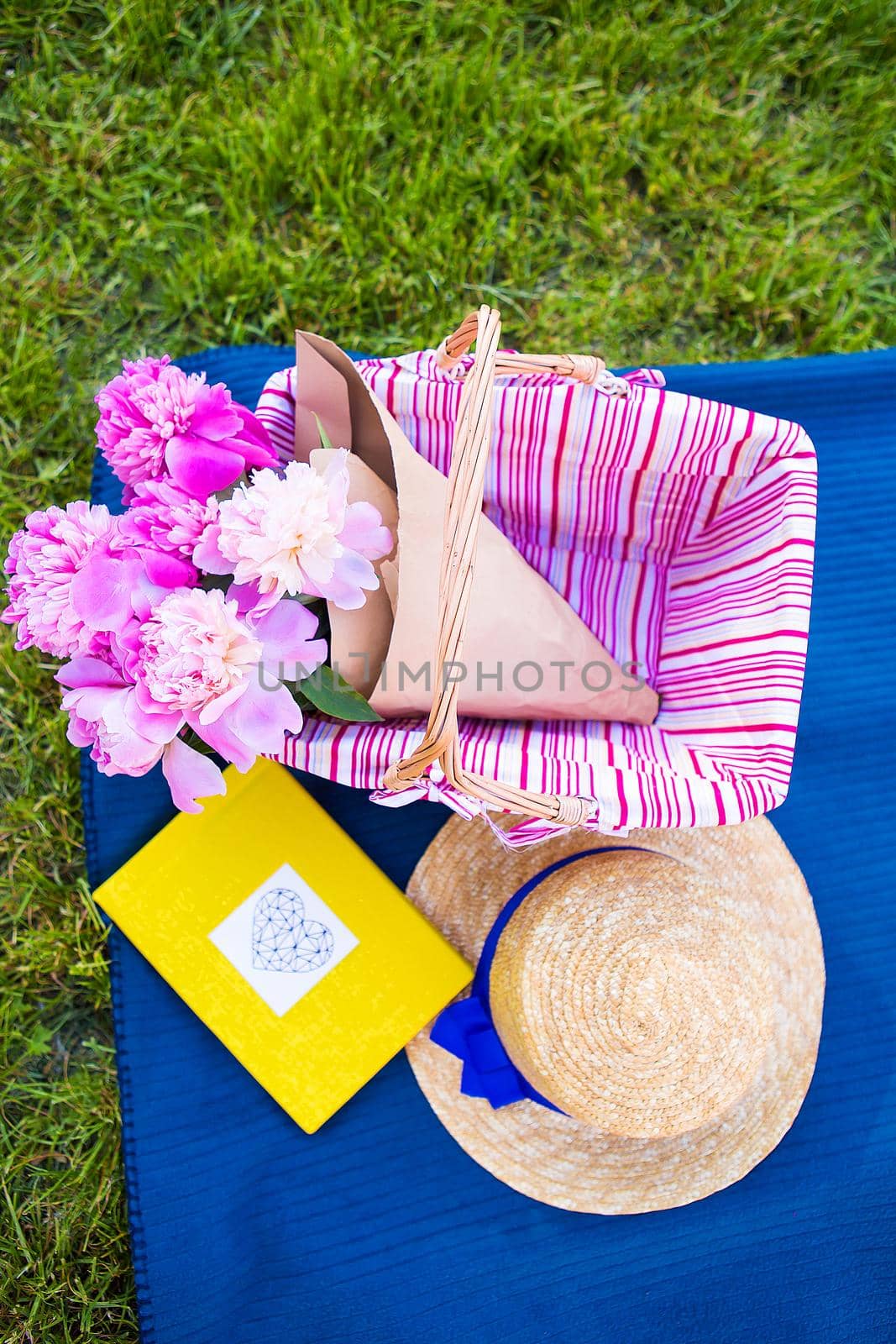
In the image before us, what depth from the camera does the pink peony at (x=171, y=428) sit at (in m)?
0.68

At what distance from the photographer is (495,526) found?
3.18ft

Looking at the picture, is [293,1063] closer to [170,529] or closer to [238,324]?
[170,529]

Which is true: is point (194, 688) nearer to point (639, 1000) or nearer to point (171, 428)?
point (171, 428)

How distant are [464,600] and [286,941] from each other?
52 centimetres

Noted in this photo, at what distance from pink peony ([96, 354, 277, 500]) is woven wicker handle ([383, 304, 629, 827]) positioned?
0.57 ft

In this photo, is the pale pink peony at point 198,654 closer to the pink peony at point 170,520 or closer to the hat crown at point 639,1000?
the pink peony at point 170,520

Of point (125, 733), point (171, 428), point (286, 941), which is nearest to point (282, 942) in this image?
point (286, 941)

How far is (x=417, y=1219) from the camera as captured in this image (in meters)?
1.03

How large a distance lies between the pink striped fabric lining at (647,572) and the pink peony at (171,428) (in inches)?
6.3

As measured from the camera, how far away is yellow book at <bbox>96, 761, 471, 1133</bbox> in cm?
100

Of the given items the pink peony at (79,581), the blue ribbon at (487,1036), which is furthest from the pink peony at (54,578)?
the blue ribbon at (487,1036)

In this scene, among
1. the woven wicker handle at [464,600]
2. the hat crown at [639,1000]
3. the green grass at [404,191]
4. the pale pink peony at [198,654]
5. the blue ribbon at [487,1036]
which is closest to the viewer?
the pale pink peony at [198,654]

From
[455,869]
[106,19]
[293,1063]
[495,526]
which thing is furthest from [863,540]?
[106,19]

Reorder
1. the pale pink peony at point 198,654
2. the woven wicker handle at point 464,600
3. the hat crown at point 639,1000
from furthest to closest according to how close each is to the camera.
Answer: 1. the hat crown at point 639,1000
2. the woven wicker handle at point 464,600
3. the pale pink peony at point 198,654
